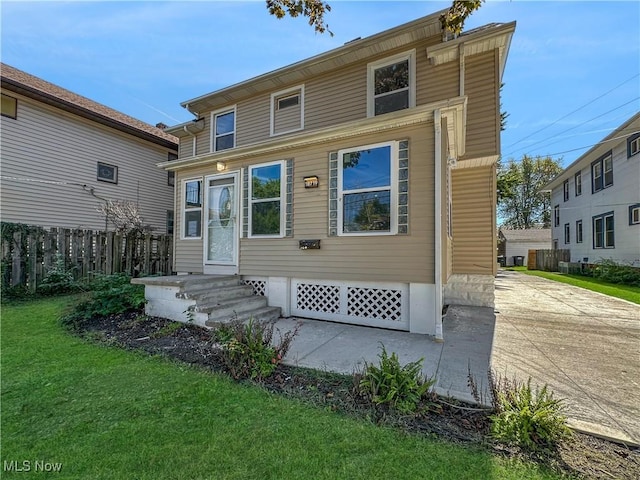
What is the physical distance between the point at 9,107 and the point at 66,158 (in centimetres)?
193

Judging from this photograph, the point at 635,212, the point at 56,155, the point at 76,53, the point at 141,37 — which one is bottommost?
the point at 635,212

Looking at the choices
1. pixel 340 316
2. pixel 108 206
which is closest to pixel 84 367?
pixel 340 316

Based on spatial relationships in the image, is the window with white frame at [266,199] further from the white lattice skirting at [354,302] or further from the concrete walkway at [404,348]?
the concrete walkway at [404,348]

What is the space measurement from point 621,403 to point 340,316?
12.6ft

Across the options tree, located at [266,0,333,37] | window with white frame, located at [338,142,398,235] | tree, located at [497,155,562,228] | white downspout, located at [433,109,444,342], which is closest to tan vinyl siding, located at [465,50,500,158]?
white downspout, located at [433,109,444,342]

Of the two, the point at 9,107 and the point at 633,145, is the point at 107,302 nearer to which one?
the point at 9,107

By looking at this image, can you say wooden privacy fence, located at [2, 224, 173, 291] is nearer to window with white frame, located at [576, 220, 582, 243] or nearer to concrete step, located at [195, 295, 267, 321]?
concrete step, located at [195, 295, 267, 321]

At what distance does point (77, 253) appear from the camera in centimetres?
810

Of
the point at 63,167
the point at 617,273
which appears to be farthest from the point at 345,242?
the point at 617,273

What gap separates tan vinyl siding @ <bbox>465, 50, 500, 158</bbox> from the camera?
6.79m

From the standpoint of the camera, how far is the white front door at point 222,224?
7.04 m

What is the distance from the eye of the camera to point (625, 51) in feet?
31.3

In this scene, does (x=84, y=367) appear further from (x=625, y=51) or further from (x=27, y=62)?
(x=625, y=51)

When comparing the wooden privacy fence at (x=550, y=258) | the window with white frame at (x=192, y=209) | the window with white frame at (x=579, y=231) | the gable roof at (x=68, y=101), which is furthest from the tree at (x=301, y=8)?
the wooden privacy fence at (x=550, y=258)
